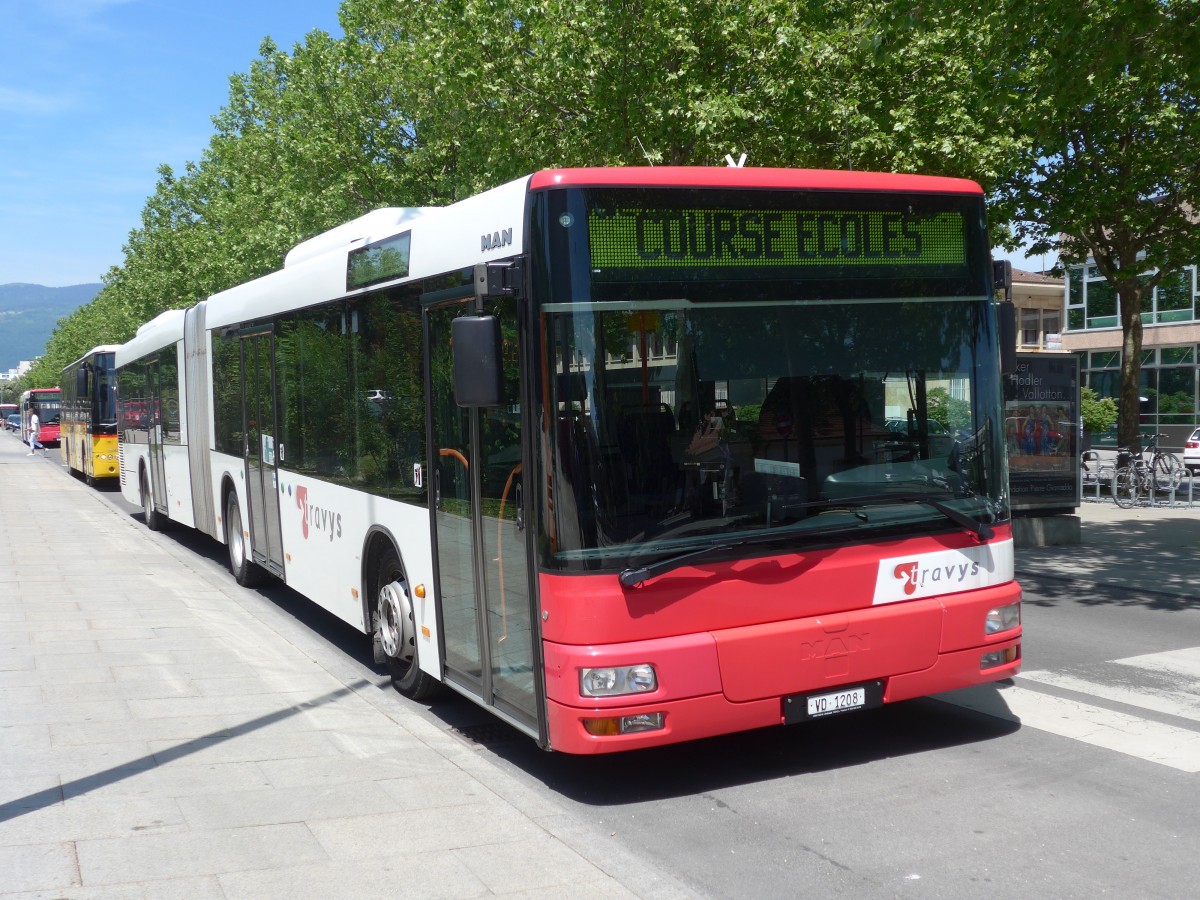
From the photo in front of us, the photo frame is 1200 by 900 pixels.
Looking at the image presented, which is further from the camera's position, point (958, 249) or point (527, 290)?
point (958, 249)

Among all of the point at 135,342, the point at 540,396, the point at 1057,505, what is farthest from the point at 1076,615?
the point at 135,342

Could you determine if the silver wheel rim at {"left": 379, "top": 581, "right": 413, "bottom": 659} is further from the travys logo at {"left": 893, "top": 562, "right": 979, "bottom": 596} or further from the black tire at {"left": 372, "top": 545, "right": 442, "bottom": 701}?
the travys logo at {"left": 893, "top": 562, "right": 979, "bottom": 596}

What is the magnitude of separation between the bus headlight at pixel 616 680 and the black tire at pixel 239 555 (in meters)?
7.83

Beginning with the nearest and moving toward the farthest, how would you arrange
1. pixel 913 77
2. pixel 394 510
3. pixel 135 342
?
pixel 394 510 → pixel 913 77 → pixel 135 342

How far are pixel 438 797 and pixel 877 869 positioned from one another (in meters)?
2.07

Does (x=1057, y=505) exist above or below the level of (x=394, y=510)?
below

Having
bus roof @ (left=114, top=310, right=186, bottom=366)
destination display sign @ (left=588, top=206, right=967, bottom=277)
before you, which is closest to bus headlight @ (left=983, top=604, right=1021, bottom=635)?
destination display sign @ (left=588, top=206, right=967, bottom=277)

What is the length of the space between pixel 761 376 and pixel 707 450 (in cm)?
43

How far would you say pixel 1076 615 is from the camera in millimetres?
10375

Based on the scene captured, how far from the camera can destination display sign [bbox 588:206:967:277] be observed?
17.5 feet

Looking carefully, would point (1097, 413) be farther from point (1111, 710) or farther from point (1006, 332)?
point (1006, 332)

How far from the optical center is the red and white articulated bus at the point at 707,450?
17.2ft

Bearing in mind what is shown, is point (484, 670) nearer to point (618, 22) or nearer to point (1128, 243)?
point (618, 22)

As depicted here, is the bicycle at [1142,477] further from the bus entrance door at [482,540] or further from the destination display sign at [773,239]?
the bus entrance door at [482,540]
